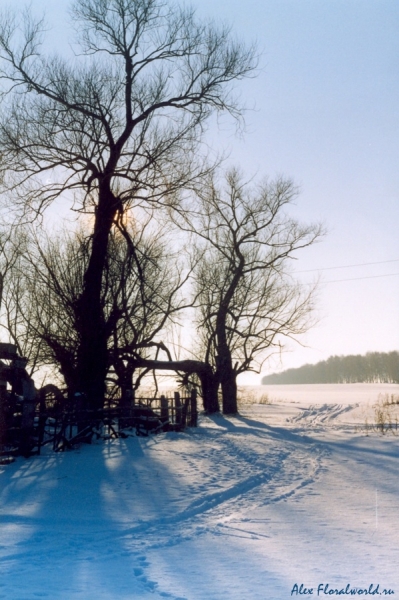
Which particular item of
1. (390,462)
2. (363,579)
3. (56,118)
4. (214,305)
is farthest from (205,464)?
(214,305)

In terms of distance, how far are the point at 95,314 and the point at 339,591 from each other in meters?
14.6

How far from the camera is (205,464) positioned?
1430 cm

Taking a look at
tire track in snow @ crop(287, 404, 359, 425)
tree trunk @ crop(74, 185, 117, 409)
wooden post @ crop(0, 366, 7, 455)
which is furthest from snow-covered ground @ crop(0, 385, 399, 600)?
tire track in snow @ crop(287, 404, 359, 425)

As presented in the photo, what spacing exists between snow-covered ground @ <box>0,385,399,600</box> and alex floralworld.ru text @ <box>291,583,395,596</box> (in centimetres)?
2

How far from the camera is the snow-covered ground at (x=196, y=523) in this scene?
19.2 ft

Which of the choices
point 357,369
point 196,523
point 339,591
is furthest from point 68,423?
point 357,369

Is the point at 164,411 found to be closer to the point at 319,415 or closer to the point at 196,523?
the point at 196,523

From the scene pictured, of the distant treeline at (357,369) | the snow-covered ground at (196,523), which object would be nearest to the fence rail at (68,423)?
the snow-covered ground at (196,523)

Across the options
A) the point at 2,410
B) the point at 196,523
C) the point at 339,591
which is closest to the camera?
the point at 339,591

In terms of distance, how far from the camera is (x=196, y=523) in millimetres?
8555

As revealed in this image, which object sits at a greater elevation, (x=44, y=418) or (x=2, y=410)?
(x=2, y=410)

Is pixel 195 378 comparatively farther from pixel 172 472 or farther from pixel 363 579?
pixel 363 579

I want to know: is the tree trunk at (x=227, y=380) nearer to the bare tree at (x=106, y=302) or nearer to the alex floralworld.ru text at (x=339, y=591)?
the bare tree at (x=106, y=302)

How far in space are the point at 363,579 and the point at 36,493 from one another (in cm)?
655
